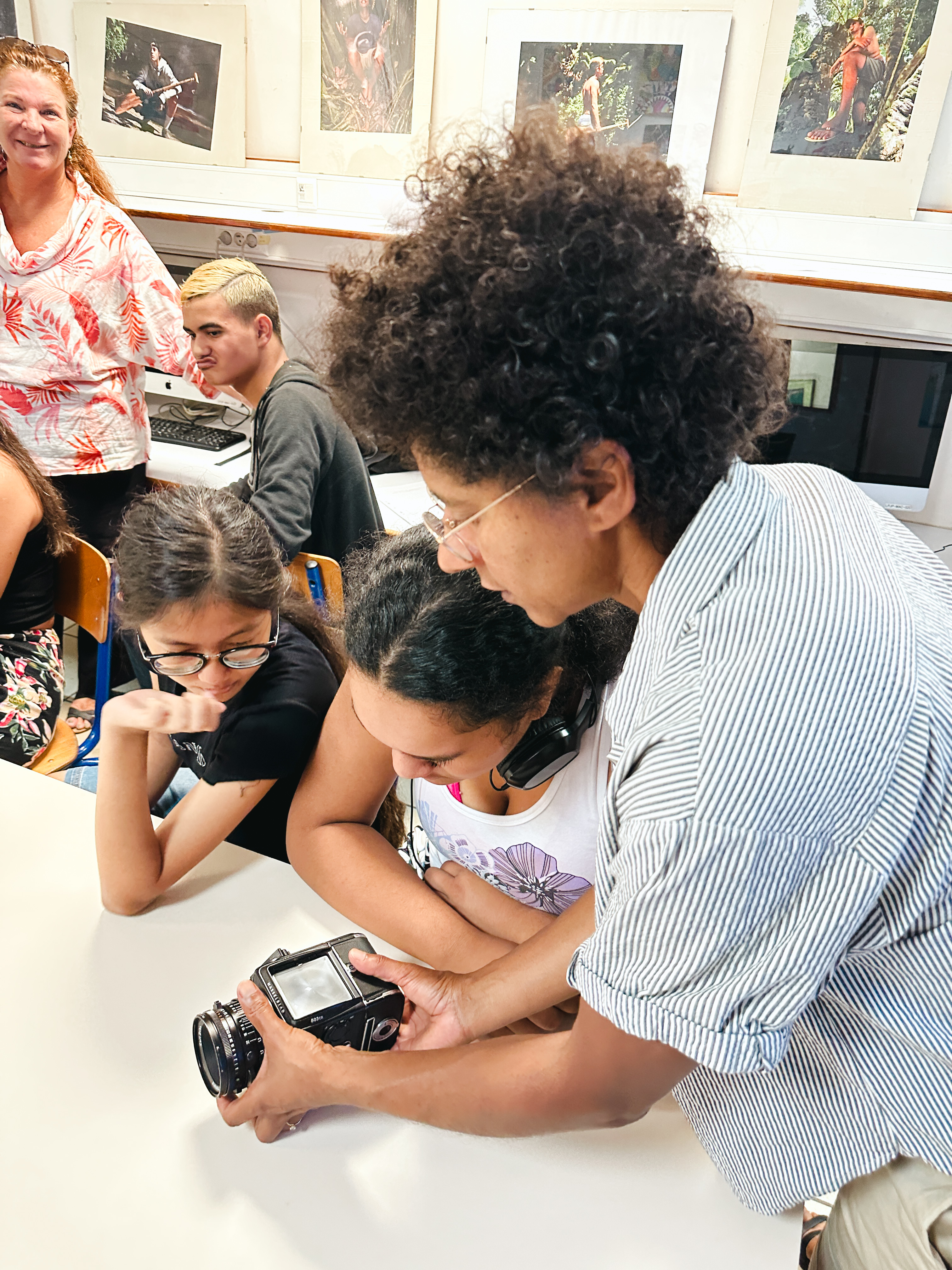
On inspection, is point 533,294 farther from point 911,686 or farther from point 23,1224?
point 23,1224

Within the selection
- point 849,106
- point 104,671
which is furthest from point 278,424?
point 849,106

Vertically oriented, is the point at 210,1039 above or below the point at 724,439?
below

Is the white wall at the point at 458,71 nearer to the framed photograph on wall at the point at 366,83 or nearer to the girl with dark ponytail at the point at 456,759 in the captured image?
the framed photograph on wall at the point at 366,83

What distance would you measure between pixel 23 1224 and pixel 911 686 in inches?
33.4

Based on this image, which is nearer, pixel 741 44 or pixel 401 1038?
pixel 401 1038

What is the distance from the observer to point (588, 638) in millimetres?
1104

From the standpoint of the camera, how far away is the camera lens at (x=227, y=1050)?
2.95 ft

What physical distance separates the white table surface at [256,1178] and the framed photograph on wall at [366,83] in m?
2.64

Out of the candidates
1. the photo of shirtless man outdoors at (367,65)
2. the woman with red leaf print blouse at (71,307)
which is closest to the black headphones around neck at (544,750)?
the woman with red leaf print blouse at (71,307)

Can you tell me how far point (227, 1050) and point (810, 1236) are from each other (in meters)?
0.76

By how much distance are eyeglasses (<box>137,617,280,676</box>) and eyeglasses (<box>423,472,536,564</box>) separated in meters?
0.54

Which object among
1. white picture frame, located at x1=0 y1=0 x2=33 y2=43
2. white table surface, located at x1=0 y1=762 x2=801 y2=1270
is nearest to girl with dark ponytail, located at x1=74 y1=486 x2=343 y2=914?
white table surface, located at x1=0 y1=762 x2=801 y2=1270

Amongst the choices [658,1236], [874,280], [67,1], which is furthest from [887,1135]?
[67,1]

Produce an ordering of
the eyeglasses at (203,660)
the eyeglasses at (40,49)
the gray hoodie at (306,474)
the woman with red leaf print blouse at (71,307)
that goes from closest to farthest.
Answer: the eyeglasses at (203,660), the gray hoodie at (306,474), the eyeglasses at (40,49), the woman with red leaf print blouse at (71,307)
